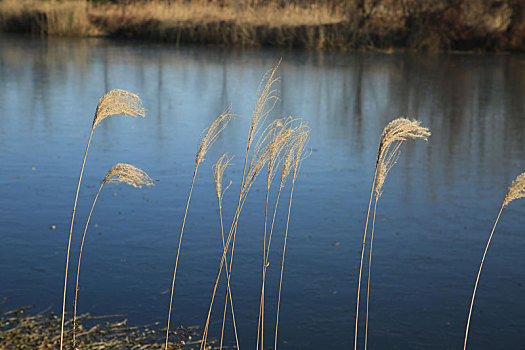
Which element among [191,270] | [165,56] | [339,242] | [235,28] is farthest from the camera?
[235,28]

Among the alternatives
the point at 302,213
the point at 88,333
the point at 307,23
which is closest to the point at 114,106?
the point at 88,333

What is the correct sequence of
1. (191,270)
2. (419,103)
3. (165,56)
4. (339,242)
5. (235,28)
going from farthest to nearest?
1. (235,28)
2. (165,56)
3. (419,103)
4. (339,242)
5. (191,270)

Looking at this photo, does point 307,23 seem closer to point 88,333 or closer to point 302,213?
point 302,213

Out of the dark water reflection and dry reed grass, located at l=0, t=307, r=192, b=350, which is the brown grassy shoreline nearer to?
the dark water reflection

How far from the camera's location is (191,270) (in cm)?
484

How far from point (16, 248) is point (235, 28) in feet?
61.5

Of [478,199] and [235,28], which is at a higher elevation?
[235,28]

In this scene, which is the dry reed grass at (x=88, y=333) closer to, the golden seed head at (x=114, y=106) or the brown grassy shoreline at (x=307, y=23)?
the golden seed head at (x=114, y=106)

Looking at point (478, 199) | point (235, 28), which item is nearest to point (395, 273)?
point (478, 199)

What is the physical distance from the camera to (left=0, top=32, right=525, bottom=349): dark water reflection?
14.0ft

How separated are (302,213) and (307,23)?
60.7ft

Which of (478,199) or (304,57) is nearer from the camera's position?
(478,199)

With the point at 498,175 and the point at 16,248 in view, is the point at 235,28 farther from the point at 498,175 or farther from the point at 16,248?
the point at 16,248

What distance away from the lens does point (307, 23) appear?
2394cm
